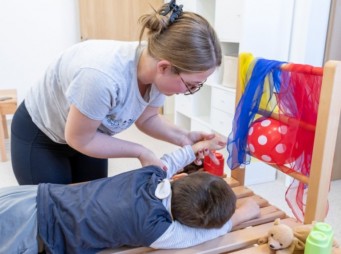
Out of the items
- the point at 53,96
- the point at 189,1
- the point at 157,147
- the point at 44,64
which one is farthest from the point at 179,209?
the point at 44,64

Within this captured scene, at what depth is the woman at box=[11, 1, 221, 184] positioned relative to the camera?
77 cm

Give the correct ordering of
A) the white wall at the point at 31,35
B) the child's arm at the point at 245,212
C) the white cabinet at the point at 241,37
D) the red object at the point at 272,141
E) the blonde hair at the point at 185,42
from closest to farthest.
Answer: the blonde hair at the point at 185,42 < the child's arm at the point at 245,212 < the red object at the point at 272,141 < the white cabinet at the point at 241,37 < the white wall at the point at 31,35

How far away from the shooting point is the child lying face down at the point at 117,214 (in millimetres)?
785

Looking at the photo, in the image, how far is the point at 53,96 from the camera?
91 cm

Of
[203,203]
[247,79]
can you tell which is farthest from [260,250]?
[247,79]

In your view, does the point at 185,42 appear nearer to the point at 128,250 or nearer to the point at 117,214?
the point at 117,214

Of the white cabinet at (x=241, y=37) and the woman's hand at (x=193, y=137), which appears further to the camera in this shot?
the white cabinet at (x=241, y=37)

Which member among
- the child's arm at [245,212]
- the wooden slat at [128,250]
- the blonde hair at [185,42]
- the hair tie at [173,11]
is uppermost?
the hair tie at [173,11]

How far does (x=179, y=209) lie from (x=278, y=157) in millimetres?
411

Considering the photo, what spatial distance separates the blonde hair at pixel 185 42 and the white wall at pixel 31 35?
2.63m

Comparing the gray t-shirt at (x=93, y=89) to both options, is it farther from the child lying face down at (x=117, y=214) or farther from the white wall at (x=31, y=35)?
the white wall at (x=31, y=35)

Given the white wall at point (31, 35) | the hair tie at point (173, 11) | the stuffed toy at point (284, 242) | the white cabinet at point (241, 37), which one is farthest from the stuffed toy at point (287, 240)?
the white wall at point (31, 35)

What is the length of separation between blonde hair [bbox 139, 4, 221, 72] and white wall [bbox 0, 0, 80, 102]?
2.63 meters

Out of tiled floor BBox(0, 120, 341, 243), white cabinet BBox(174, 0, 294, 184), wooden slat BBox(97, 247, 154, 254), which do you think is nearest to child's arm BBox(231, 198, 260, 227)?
wooden slat BBox(97, 247, 154, 254)
